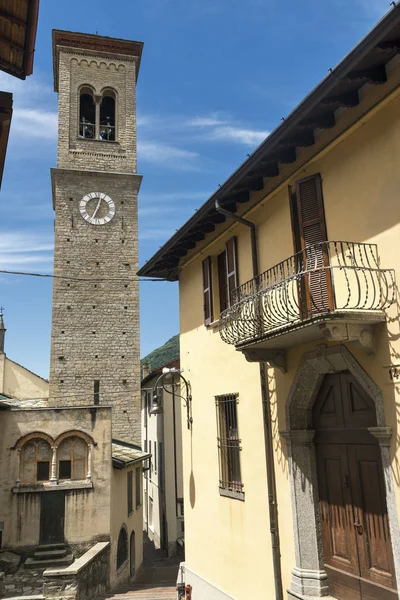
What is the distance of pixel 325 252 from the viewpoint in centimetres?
657

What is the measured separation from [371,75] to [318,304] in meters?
2.76

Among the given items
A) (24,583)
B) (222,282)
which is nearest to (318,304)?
(222,282)

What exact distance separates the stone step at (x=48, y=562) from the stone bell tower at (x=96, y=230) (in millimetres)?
8423

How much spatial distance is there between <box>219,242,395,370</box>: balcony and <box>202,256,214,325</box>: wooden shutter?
2.02 meters

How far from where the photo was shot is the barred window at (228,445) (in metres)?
8.95

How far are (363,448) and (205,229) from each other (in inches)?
214

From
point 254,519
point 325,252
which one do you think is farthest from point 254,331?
point 254,519

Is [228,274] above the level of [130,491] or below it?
above

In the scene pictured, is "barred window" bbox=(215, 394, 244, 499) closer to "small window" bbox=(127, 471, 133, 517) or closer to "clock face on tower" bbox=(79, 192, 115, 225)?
"small window" bbox=(127, 471, 133, 517)

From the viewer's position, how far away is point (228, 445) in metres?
9.30

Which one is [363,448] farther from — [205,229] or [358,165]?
[205,229]

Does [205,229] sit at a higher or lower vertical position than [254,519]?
higher

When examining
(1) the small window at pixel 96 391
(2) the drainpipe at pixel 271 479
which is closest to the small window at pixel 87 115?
(1) the small window at pixel 96 391

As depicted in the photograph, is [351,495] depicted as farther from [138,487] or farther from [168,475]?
[168,475]
